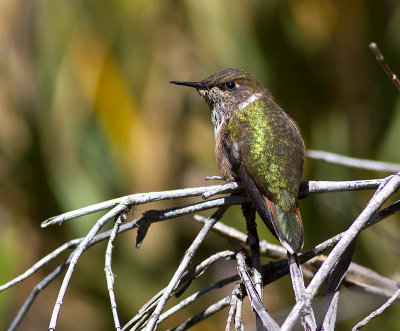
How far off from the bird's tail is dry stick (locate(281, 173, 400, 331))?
0.31 metres

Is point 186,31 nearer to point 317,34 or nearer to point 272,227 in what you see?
point 317,34

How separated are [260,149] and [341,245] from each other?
0.89 m

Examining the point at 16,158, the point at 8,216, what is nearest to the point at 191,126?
the point at 16,158

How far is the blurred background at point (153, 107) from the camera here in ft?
12.4

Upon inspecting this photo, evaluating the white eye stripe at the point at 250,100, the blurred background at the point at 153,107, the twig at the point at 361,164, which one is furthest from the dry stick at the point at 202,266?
the blurred background at the point at 153,107

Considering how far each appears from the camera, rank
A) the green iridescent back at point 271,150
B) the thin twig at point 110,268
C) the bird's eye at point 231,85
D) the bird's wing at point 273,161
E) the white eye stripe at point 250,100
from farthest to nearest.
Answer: the bird's eye at point 231,85 < the white eye stripe at point 250,100 < the green iridescent back at point 271,150 < the bird's wing at point 273,161 < the thin twig at point 110,268

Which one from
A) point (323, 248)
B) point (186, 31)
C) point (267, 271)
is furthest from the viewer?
point (186, 31)

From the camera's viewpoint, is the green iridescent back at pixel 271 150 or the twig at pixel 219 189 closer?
the twig at pixel 219 189

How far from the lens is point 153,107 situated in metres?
4.22

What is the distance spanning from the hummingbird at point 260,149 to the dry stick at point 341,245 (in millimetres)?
319

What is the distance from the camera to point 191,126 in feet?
14.1

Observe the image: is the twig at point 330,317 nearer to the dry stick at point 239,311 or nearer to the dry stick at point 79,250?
the dry stick at point 239,311

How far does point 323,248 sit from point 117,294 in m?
2.80

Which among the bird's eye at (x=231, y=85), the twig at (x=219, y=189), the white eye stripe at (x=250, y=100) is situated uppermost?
the bird's eye at (x=231, y=85)
